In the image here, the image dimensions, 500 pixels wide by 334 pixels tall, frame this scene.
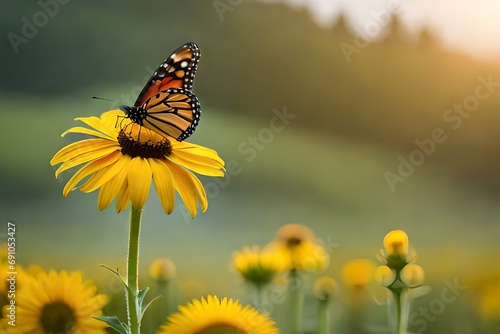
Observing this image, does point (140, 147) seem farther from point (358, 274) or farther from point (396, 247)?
point (358, 274)

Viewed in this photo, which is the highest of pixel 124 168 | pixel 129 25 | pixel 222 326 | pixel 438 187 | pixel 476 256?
pixel 129 25

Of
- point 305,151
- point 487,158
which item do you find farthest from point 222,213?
point 487,158

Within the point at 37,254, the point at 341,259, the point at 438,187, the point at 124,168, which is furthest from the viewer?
the point at 438,187

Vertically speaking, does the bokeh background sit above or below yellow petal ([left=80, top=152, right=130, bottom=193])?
above

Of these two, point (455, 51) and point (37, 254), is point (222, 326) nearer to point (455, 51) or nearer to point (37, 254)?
point (37, 254)

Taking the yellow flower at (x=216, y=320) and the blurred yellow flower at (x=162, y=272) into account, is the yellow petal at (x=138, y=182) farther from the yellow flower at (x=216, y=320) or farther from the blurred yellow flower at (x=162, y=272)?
the blurred yellow flower at (x=162, y=272)

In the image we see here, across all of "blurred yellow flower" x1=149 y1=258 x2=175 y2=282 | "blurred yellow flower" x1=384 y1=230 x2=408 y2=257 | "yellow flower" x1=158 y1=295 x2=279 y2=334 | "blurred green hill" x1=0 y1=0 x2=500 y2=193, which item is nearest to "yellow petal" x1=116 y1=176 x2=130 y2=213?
"yellow flower" x1=158 y1=295 x2=279 y2=334

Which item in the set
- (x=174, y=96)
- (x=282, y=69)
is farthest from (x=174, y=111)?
(x=282, y=69)

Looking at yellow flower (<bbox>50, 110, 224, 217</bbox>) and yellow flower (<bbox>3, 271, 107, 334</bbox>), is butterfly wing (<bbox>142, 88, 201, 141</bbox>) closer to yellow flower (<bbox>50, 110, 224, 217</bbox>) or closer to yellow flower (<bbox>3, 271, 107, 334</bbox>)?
yellow flower (<bbox>50, 110, 224, 217</bbox>)
